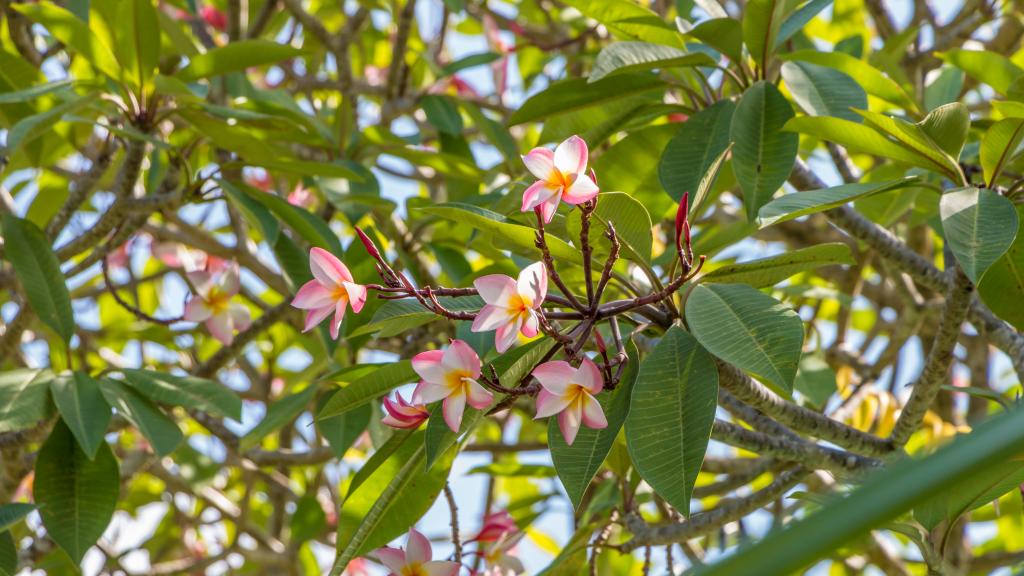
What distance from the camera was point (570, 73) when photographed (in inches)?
92.6

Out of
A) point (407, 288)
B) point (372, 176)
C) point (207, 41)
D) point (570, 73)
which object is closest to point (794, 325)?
point (407, 288)

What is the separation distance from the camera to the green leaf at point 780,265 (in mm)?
937

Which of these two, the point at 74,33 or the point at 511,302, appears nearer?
the point at 511,302

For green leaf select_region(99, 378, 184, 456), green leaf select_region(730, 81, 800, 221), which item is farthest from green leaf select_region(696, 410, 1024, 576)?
green leaf select_region(99, 378, 184, 456)

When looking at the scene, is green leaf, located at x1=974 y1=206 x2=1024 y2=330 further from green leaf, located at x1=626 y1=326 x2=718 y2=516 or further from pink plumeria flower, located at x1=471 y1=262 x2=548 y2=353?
pink plumeria flower, located at x1=471 y1=262 x2=548 y2=353

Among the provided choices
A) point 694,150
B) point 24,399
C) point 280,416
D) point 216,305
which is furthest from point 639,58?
point 216,305

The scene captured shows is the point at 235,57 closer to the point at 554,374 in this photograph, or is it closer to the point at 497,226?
the point at 497,226

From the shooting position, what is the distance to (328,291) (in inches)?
36.1

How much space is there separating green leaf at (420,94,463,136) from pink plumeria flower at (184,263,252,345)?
46 cm

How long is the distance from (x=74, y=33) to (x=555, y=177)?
90 centimetres

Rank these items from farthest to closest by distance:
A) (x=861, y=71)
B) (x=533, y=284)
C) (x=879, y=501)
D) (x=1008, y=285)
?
(x=861, y=71) → (x=1008, y=285) → (x=533, y=284) → (x=879, y=501)

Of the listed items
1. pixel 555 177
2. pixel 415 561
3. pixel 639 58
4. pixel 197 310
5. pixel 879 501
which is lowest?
pixel 879 501

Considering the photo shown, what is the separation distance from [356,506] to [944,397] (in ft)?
5.28

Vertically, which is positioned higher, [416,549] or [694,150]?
[694,150]
